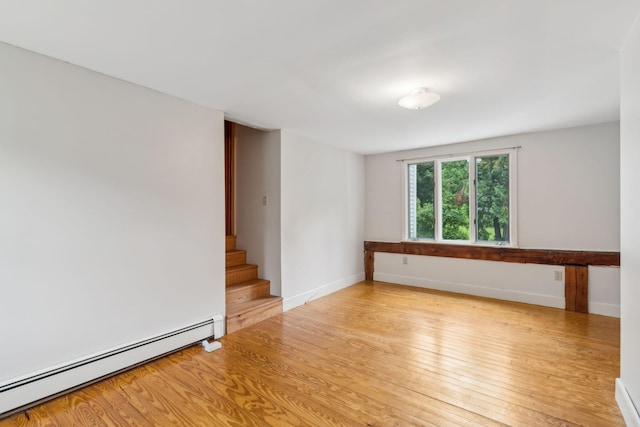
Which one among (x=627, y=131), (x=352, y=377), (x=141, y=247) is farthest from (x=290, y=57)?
(x=352, y=377)

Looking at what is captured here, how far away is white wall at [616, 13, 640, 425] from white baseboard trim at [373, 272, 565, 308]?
87.3 inches

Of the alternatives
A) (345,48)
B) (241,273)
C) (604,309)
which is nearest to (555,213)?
(604,309)

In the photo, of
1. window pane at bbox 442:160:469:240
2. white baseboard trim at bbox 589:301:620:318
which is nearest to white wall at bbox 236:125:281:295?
window pane at bbox 442:160:469:240

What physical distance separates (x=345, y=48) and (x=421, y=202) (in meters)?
3.57

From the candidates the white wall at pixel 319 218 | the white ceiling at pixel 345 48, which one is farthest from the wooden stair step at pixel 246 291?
the white ceiling at pixel 345 48

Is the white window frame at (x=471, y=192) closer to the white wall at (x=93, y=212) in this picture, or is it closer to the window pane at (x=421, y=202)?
the window pane at (x=421, y=202)

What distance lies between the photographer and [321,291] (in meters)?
4.45

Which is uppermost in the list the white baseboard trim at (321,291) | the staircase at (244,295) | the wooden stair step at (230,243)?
the wooden stair step at (230,243)

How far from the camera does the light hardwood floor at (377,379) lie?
1850 mm

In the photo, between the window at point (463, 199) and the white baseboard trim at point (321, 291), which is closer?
the white baseboard trim at point (321, 291)

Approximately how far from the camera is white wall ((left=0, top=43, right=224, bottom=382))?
6.18ft

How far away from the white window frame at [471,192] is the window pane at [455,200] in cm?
6

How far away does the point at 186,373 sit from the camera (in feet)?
7.73

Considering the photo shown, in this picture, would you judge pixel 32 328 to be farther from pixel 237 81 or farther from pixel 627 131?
pixel 627 131
